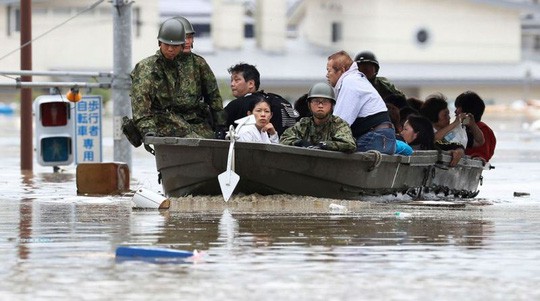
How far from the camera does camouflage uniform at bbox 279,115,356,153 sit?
16.8 meters

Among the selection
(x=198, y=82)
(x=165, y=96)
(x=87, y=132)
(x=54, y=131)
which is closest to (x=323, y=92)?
(x=198, y=82)

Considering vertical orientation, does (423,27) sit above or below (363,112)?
above

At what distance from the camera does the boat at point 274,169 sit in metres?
16.6

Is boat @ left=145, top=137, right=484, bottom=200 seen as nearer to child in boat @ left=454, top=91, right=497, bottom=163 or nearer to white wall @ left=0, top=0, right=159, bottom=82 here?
child in boat @ left=454, top=91, right=497, bottom=163

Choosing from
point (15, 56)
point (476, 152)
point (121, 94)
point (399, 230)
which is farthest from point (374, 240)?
point (15, 56)

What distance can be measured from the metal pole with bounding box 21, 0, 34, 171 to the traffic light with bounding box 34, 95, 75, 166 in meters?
0.95

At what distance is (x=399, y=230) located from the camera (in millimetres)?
13930

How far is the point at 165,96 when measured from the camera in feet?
57.9

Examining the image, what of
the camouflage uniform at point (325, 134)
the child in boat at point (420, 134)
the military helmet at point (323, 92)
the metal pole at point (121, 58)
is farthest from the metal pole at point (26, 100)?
the military helmet at point (323, 92)

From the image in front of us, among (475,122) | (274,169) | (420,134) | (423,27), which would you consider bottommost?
(274,169)

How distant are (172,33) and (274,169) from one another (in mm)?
1804

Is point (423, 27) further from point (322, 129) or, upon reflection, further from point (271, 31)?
point (322, 129)

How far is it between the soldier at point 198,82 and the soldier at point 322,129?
3.85 feet

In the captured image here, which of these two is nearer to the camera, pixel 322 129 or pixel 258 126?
pixel 322 129
